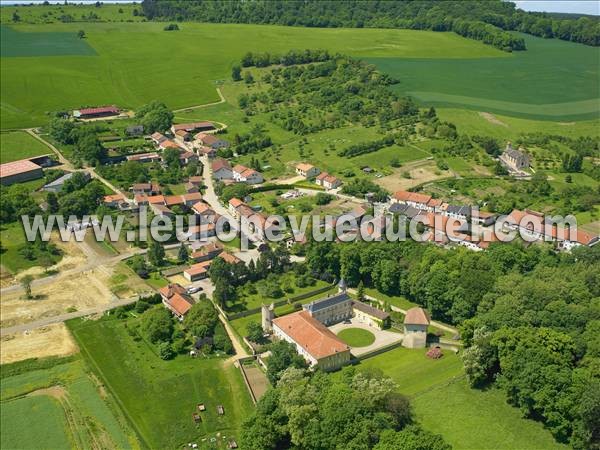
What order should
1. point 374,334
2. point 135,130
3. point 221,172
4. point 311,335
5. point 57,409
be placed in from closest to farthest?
point 57,409 < point 311,335 < point 374,334 < point 221,172 < point 135,130

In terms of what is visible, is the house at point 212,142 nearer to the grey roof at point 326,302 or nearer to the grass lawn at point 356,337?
Result: the grey roof at point 326,302

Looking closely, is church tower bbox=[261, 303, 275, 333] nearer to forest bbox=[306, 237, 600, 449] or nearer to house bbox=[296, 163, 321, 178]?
forest bbox=[306, 237, 600, 449]

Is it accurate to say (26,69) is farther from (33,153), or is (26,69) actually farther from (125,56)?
(33,153)

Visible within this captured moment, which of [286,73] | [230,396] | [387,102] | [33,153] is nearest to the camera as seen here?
[230,396]

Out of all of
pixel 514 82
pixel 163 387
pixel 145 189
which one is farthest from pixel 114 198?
pixel 514 82

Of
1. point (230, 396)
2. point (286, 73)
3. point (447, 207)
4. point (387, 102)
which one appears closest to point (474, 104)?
point (387, 102)

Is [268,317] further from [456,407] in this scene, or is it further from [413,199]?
[413,199]

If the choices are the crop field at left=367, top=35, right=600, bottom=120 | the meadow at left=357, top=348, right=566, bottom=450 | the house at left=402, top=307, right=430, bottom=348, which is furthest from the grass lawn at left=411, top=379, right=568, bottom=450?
the crop field at left=367, top=35, right=600, bottom=120
